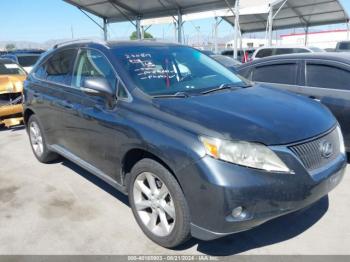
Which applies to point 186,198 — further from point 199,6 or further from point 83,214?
point 199,6

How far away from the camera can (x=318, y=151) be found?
112 inches

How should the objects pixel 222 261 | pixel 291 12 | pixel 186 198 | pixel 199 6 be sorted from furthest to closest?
pixel 291 12, pixel 199 6, pixel 222 261, pixel 186 198

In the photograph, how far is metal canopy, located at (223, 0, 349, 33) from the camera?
28250 millimetres

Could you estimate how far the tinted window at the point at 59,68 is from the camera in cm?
431

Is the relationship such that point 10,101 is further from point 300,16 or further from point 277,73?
point 300,16

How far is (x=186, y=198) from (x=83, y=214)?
1.59 metres

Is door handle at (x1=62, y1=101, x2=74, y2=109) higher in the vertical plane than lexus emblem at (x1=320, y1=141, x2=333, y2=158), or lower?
higher

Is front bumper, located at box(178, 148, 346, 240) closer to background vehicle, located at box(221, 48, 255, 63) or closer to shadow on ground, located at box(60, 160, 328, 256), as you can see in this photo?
shadow on ground, located at box(60, 160, 328, 256)

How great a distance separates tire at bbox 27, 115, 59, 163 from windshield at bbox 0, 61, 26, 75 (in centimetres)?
386

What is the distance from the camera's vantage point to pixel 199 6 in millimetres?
21094

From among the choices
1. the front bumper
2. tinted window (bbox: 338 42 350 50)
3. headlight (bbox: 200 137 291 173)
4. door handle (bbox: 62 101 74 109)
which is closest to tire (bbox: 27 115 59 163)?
door handle (bbox: 62 101 74 109)

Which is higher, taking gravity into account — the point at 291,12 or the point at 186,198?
the point at 291,12

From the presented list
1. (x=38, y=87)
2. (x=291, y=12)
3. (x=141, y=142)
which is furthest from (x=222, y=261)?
(x=291, y=12)

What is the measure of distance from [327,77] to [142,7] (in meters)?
19.5
